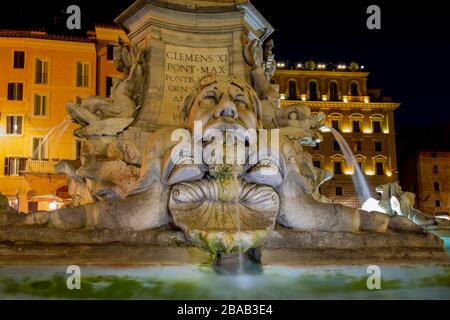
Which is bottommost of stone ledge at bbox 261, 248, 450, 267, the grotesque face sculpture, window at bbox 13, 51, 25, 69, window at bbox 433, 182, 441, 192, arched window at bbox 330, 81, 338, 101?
stone ledge at bbox 261, 248, 450, 267

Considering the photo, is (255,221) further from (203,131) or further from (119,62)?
(119,62)

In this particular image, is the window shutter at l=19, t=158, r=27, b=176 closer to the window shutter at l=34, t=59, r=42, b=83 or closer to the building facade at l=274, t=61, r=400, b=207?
the window shutter at l=34, t=59, r=42, b=83

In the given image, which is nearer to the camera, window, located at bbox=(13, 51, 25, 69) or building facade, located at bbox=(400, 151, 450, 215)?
window, located at bbox=(13, 51, 25, 69)

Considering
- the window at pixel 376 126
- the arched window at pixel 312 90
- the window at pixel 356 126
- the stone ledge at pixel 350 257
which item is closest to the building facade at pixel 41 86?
the arched window at pixel 312 90

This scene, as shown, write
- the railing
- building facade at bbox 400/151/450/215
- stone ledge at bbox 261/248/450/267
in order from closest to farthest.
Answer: stone ledge at bbox 261/248/450/267 → the railing → building facade at bbox 400/151/450/215

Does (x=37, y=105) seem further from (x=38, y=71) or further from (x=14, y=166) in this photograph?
(x=14, y=166)

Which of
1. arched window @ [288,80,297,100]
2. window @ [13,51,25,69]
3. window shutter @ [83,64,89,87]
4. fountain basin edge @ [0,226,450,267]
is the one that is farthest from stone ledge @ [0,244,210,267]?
arched window @ [288,80,297,100]

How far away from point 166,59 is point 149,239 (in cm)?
417

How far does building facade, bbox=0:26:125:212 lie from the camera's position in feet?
119

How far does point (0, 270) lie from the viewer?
5570 mm

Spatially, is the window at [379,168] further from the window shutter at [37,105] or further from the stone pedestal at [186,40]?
the stone pedestal at [186,40]

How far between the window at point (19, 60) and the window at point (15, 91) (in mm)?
1168

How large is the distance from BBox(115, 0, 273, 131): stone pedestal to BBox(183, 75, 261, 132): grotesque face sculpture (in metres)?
2.12

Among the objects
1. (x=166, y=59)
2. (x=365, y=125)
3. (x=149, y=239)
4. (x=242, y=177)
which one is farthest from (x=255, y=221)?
(x=365, y=125)
